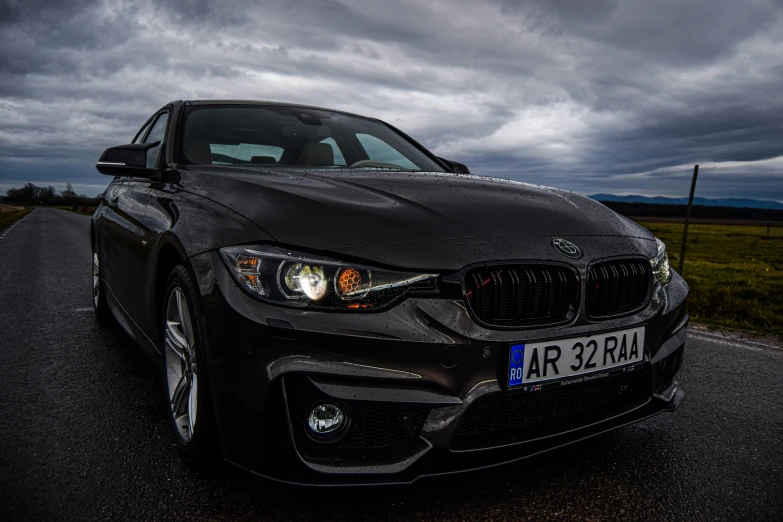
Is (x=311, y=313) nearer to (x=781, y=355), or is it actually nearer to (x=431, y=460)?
(x=431, y=460)

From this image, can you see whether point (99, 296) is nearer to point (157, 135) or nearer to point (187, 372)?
point (157, 135)

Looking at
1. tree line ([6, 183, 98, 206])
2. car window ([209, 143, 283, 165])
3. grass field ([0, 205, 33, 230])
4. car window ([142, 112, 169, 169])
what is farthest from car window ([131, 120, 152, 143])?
tree line ([6, 183, 98, 206])

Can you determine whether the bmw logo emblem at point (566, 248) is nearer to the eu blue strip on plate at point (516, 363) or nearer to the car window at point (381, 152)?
the eu blue strip on plate at point (516, 363)

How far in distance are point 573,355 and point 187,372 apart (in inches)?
56.8

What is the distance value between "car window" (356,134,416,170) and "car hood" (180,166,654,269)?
0.83 m

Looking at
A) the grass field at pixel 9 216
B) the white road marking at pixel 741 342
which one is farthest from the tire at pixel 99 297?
the grass field at pixel 9 216

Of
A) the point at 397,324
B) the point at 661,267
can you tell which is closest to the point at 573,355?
the point at 397,324

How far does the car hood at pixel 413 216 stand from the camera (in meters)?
1.98

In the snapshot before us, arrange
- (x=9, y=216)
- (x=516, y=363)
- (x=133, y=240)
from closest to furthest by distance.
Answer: (x=516, y=363)
(x=133, y=240)
(x=9, y=216)

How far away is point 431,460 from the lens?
6.10 feet

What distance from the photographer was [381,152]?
12.4 ft

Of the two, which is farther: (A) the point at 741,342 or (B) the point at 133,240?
(A) the point at 741,342

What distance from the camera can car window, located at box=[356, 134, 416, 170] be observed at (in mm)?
3678

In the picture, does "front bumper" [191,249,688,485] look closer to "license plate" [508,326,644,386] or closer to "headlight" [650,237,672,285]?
"license plate" [508,326,644,386]
